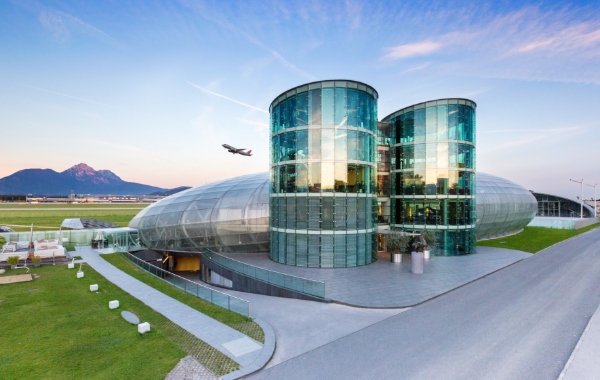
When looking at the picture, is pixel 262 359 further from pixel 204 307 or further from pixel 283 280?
pixel 283 280

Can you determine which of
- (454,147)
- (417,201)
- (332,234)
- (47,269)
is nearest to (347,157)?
(332,234)

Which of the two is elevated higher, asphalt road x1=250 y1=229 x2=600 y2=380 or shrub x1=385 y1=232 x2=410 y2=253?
shrub x1=385 y1=232 x2=410 y2=253

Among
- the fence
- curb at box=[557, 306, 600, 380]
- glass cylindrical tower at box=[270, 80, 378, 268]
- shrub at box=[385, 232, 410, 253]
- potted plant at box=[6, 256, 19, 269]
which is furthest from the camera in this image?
the fence

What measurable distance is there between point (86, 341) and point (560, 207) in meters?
109

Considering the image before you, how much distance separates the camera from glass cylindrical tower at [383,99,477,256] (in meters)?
27.6

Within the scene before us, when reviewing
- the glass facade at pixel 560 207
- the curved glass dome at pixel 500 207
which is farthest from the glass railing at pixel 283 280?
A: the glass facade at pixel 560 207

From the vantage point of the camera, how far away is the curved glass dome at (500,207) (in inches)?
1468

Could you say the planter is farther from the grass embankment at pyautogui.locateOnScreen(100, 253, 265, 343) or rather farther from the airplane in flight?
the airplane in flight

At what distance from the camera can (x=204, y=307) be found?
1462cm

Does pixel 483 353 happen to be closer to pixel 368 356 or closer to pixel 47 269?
pixel 368 356

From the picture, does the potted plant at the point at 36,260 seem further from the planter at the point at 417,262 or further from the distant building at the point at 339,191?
the planter at the point at 417,262

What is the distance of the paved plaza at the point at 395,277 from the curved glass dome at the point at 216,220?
8.81ft

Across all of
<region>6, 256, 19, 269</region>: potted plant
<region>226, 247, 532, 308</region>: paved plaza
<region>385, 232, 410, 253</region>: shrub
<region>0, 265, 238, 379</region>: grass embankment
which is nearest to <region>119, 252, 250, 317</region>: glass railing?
<region>0, 265, 238, 379</region>: grass embankment

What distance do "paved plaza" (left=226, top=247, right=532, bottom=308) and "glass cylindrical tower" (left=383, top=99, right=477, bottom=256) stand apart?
2.69 m
